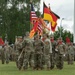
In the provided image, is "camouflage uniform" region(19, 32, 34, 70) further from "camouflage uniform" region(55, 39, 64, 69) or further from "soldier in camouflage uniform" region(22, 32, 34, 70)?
"camouflage uniform" region(55, 39, 64, 69)

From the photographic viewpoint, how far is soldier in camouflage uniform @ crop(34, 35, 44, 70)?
23094 millimetres

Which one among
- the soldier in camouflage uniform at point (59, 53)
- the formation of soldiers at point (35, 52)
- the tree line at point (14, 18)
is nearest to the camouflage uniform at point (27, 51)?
the formation of soldiers at point (35, 52)

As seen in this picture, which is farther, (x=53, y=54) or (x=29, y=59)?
(x=53, y=54)

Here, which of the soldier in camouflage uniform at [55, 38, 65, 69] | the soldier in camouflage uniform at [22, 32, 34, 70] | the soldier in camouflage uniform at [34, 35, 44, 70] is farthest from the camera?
the soldier in camouflage uniform at [55, 38, 65, 69]

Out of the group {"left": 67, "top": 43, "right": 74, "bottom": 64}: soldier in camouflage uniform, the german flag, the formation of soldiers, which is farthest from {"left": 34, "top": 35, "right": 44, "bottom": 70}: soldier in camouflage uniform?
{"left": 67, "top": 43, "right": 74, "bottom": 64}: soldier in camouflage uniform

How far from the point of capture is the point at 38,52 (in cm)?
2328

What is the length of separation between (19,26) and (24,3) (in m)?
4.48

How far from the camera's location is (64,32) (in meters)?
111

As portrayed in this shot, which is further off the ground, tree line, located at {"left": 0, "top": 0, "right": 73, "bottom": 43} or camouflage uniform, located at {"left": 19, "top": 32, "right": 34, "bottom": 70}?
tree line, located at {"left": 0, "top": 0, "right": 73, "bottom": 43}

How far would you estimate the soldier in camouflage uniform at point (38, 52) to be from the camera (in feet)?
75.8

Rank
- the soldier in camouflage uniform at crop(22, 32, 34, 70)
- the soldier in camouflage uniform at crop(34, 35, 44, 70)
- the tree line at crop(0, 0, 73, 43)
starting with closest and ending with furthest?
the soldier in camouflage uniform at crop(22, 32, 34, 70) < the soldier in camouflage uniform at crop(34, 35, 44, 70) < the tree line at crop(0, 0, 73, 43)

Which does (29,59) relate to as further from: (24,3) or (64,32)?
(64,32)

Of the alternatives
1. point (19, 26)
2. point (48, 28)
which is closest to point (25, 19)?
point (19, 26)

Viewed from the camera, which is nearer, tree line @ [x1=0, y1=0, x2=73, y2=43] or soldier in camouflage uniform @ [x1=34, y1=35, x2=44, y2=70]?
soldier in camouflage uniform @ [x1=34, y1=35, x2=44, y2=70]
